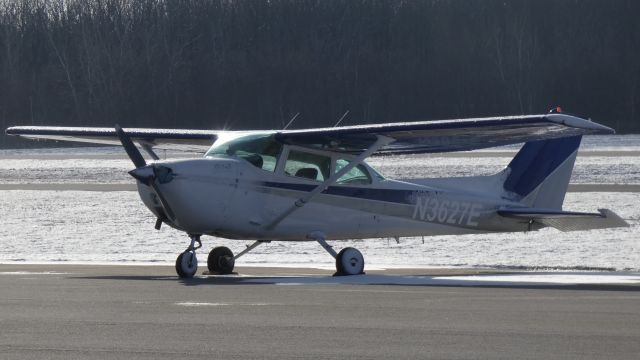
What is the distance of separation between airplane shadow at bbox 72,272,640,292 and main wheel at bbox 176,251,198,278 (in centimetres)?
10

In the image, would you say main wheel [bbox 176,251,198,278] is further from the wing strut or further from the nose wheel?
the wing strut

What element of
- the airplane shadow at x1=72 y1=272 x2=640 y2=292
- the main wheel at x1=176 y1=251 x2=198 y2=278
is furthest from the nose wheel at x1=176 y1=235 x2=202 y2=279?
the airplane shadow at x1=72 y1=272 x2=640 y2=292

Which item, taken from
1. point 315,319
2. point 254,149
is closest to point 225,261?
point 254,149

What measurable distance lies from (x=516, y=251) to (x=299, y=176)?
14.9 ft

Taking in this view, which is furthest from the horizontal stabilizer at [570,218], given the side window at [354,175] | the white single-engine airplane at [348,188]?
the side window at [354,175]

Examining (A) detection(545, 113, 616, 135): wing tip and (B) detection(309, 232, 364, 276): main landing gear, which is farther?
(B) detection(309, 232, 364, 276): main landing gear

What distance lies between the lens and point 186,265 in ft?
51.1

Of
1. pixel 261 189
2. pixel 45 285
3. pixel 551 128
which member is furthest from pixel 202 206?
pixel 551 128

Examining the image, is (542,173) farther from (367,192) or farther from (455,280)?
(455,280)

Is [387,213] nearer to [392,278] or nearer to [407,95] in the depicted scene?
[392,278]

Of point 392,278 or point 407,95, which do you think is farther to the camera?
point 407,95

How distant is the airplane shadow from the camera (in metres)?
14.0

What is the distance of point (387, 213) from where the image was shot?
17281mm

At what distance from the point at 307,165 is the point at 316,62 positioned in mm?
63980
